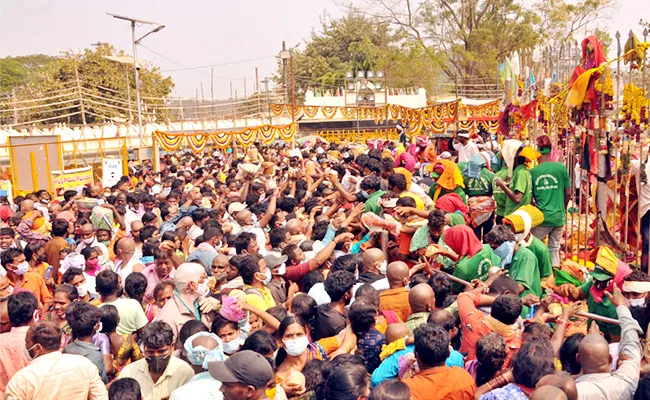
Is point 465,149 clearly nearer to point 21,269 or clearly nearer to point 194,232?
point 194,232

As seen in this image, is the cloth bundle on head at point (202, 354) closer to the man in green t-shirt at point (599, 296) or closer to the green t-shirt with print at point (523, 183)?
the man in green t-shirt at point (599, 296)

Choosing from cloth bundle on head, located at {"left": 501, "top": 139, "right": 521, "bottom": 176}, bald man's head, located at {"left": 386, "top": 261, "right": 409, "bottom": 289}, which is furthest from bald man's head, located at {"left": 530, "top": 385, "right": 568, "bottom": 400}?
cloth bundle on head, located at {"left": 501, "top": 139, "right": 521, "bottom": 176}

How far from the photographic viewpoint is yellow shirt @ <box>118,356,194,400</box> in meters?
3.97

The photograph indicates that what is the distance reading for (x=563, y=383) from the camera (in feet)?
10.8

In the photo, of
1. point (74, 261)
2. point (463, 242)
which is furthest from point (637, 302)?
point (74, 261)

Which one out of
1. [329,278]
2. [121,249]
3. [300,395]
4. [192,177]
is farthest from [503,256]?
[192,177]

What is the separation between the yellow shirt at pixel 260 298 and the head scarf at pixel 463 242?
1.51 m

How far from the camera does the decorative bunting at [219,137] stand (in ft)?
63.0

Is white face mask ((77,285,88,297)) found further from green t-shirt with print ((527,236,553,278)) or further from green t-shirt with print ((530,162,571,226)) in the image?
green t-shirt with print ((530,162,571,226))

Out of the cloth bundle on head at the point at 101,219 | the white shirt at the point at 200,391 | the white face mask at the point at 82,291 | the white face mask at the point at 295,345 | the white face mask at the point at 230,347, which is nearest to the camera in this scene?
the white shirt at the point at 200,391

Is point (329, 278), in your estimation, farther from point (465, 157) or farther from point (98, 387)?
point (465, 157)

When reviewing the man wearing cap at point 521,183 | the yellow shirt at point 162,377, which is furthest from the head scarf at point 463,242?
the yellow shirt at point 162,377

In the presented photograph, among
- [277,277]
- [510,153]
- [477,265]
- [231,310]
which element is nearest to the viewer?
[231,310]

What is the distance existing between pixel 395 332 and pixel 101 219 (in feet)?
16.7
